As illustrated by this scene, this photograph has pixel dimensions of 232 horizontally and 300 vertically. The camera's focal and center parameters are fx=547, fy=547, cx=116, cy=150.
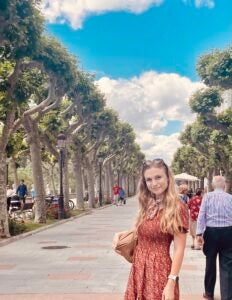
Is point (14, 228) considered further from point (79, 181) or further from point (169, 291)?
point (79, 181)

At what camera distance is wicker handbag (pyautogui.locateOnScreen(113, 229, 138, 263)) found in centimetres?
436

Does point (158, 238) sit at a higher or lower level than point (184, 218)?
lower

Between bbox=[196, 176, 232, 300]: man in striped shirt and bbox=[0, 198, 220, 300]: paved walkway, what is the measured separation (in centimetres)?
60

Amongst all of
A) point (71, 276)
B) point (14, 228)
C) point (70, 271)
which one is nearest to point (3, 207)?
point (14, 228)

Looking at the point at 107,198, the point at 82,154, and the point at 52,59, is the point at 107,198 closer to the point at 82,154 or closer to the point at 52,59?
the point at 82,154

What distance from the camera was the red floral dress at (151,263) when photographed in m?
4.14

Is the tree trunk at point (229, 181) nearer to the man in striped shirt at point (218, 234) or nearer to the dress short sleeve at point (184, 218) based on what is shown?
the man in striped shirt at point (218, 234)

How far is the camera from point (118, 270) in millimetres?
11086

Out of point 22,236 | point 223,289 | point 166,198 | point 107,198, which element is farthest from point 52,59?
point 107,198

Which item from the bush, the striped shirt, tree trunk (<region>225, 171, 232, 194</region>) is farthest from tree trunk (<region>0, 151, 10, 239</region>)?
tree trunk (<region>225, 171, 232, 194</region>)

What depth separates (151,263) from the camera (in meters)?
4.17

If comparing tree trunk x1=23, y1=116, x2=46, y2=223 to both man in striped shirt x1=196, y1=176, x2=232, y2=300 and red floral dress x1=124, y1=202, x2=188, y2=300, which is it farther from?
red floral dress x1=124, y1=202, x2=188, y2=300

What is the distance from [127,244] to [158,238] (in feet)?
1.00

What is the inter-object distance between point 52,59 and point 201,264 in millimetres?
11277
